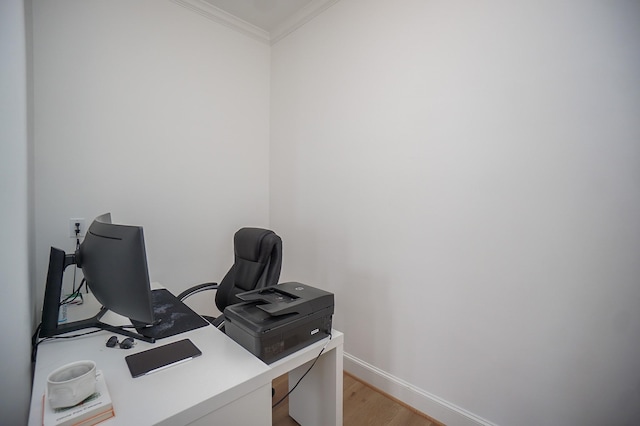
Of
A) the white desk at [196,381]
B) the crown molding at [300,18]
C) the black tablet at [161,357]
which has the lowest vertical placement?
the white desk at [196,381]

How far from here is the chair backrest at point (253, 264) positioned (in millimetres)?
1735

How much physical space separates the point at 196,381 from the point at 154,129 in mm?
1916

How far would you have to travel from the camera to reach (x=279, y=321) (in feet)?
3.69

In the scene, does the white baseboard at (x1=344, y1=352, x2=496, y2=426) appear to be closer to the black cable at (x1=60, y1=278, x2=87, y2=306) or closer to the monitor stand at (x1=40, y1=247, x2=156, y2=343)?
the monitor stand at (x1=40, y1=247, x2=156, y2=343)

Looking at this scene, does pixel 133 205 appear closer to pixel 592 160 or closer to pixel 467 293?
pixel 467 293

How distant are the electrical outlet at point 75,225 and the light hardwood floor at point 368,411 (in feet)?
5.69

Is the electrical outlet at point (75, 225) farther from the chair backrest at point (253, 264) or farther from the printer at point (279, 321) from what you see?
the printer at point (279, 321)

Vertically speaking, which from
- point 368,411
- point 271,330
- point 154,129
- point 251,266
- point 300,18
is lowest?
point 368,411

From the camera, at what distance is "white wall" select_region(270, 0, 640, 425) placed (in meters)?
1.15

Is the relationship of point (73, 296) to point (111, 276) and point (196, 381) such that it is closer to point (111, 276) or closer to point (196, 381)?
point (111, 276)

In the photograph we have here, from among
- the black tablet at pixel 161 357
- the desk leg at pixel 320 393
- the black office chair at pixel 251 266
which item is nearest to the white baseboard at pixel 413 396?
the desk leg at pixel 320 393

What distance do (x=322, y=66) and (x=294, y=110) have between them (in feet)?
1.51

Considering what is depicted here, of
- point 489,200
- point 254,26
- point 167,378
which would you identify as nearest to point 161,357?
point 167,378

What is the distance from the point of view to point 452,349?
160 cm
